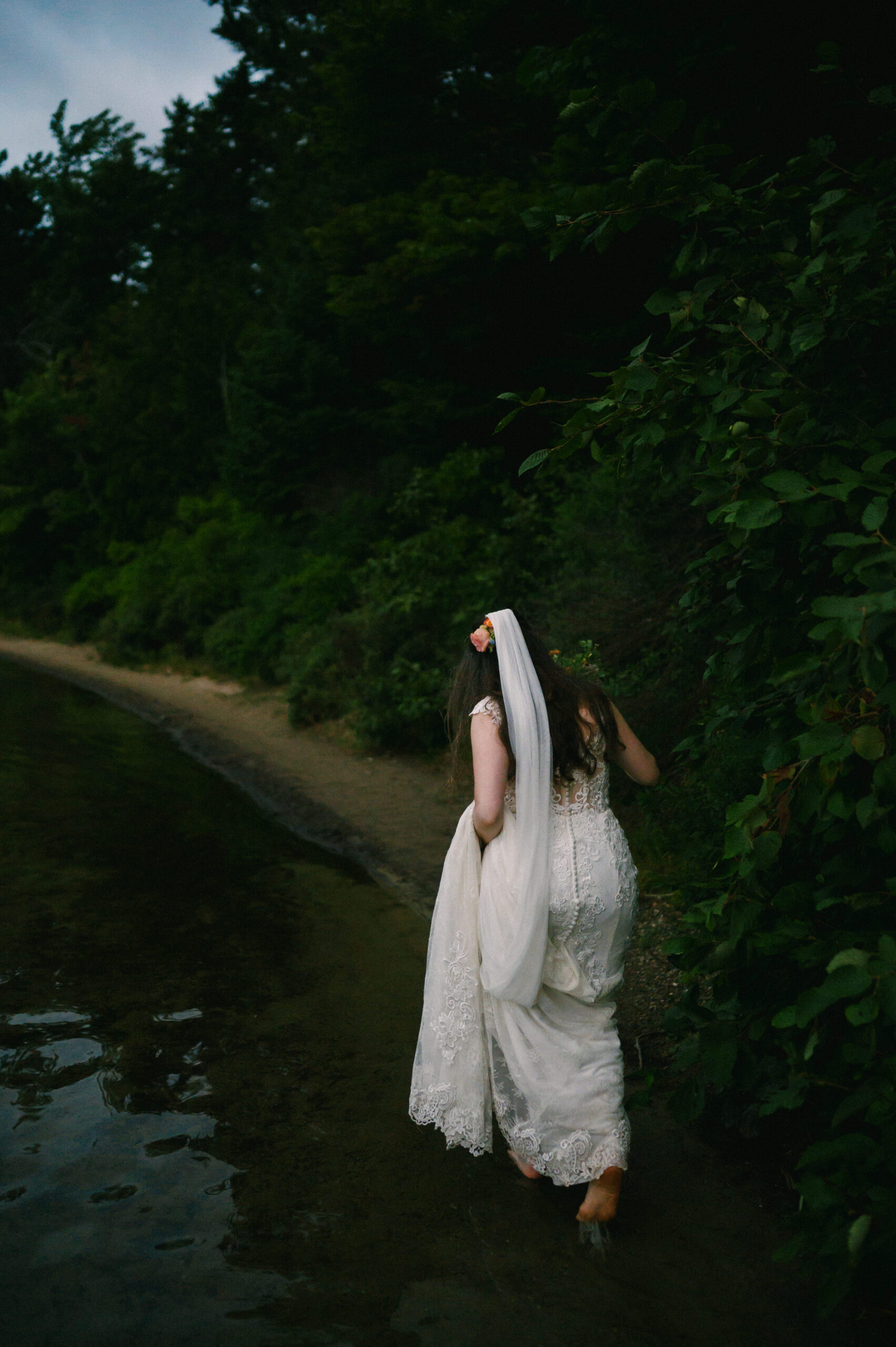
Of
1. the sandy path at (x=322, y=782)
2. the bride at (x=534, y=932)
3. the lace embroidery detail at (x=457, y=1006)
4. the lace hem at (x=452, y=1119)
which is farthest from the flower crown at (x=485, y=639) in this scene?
the sandy path at (x=322, y=782)

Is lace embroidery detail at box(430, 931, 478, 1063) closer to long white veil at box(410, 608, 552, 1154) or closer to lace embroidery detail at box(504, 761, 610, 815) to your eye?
long white veil at box(410, 608, 552, 1154)

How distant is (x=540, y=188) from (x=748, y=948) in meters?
10.6

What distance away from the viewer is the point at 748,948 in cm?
257

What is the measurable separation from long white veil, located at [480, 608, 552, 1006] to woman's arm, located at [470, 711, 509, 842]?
2.2 inches

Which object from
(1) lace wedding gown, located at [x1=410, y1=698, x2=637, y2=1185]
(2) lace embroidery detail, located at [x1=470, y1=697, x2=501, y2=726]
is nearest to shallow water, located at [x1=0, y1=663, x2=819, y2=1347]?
(1) lace wedding gown, located at [x1=410, y1=698, x2=637, y2=1185]

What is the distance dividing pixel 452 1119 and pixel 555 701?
1.53 meters

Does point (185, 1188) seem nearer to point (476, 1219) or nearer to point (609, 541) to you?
point (476, 1219)

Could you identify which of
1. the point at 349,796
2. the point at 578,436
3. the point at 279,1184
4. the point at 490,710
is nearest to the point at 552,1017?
the point at 490,710

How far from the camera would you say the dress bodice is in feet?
11.6

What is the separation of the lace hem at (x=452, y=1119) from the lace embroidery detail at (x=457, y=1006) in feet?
0.44

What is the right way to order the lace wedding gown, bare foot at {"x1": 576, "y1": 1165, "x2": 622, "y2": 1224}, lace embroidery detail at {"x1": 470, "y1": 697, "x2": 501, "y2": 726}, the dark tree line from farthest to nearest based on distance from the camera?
lace embroidery detail at {"x1": 470, "y1": 697, "x2": 501, "y2": 726} < the lace wedding gown < bare foot at {"x1": 576, "y1": 1165, "x2": 622, "y2": 1224} < the dark tree line

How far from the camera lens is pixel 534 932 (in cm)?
339

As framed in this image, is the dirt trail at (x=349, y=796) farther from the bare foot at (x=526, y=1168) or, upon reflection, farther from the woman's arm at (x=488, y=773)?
the woman's arm at (x=488, y=773)

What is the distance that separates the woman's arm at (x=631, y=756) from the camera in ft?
11.8
